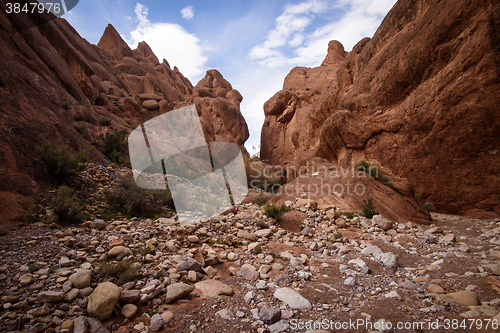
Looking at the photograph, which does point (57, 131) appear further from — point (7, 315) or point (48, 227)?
point (7, 315)

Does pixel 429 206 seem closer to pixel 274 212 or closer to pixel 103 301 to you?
pixel 274 212

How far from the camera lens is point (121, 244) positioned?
3.27 meters

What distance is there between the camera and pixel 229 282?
289 centimetres

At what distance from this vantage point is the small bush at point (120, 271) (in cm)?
250

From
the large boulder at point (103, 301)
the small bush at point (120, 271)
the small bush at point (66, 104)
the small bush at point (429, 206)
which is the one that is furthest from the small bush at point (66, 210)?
the small bush at point (429, 206)

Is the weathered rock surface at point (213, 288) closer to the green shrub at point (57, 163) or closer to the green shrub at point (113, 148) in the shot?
the green shrub at point (57, 163)

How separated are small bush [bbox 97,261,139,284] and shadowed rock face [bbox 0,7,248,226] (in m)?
2.30

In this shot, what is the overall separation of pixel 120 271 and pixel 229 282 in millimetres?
1352

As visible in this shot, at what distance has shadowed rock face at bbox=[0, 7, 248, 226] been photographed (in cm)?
454

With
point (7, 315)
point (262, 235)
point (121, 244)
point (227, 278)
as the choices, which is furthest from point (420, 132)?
point (7, 315)

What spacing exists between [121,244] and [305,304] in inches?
108

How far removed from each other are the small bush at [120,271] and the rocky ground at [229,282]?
1 centimetres

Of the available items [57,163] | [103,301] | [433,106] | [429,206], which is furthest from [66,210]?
[433,106]

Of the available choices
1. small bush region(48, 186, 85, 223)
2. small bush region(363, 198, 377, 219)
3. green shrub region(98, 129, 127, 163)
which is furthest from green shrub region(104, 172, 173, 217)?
small bush region(363, 198, 377, 219)
